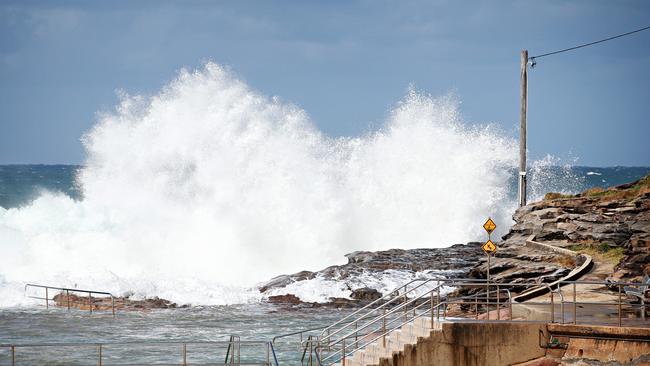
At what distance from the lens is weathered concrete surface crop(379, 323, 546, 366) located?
47.3 ft

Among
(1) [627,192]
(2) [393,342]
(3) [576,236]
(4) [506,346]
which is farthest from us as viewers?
(1) [627,192]

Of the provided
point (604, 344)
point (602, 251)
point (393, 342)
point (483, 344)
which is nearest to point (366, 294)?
point (602, 251)

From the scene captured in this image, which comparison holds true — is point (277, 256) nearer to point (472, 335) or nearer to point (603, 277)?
point (603, 277)

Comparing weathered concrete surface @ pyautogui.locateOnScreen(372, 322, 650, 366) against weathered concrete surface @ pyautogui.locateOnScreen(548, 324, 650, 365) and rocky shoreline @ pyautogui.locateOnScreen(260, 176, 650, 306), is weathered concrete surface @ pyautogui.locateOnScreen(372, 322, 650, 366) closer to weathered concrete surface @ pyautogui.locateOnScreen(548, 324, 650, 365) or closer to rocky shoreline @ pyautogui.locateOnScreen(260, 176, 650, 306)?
weathered concrete surface @ pyautogui.locateOnScreen(548, 324, 650, 365)

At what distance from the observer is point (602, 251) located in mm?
21594

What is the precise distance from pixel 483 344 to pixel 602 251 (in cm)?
807

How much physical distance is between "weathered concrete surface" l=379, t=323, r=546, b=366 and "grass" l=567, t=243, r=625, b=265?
21.3ft

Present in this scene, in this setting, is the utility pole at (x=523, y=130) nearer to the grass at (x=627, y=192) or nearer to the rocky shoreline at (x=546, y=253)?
the rocky shoreline at (x=546, y=253)

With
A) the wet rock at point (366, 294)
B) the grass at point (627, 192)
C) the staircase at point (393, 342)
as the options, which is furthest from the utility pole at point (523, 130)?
the staircase at point (393, 342)

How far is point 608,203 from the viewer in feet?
78.1

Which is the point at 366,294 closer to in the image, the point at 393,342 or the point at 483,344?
the point at 393,342

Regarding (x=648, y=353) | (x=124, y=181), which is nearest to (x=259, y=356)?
(x=648, y=353)

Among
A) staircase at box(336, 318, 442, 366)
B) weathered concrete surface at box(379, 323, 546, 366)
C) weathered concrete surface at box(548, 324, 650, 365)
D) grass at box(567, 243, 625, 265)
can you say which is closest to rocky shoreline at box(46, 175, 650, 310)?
grass at box(567, 243, 625, 265)

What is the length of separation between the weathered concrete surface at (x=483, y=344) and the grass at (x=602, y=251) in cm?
649
